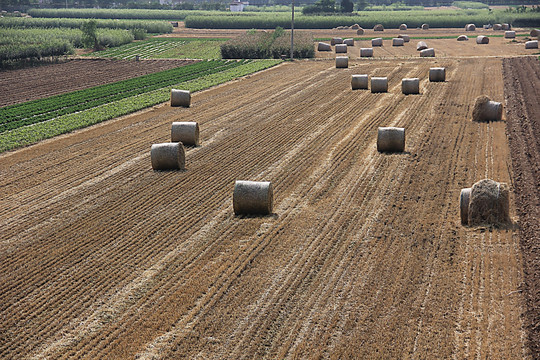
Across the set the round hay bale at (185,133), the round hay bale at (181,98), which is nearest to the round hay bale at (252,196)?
the round hay bale at (185,133)

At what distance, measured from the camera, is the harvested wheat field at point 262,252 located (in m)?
10.3

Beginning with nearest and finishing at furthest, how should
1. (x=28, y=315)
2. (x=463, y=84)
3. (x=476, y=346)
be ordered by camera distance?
(x=476, y=346) < (x=28, y=315) < (x=463, y=84)

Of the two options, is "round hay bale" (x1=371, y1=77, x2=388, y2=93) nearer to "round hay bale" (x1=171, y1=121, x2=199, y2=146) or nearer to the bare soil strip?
the bare soil strip

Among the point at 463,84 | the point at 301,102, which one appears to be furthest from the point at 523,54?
the point at 301,102

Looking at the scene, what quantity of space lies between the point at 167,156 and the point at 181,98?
11.7 meters

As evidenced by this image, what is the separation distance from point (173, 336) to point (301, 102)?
21.5 metres

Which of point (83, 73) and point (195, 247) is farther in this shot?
point (83, 73)

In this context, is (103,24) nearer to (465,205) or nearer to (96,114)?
(96,114)

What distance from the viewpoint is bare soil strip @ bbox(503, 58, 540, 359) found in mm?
11258

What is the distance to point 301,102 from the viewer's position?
101 ft

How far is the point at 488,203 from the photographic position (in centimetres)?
1451

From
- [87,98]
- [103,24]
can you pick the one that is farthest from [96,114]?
[103,24]

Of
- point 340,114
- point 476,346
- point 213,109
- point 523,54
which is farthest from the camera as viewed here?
point 523,54

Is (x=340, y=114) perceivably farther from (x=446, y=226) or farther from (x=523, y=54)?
(x=523, y=54)
